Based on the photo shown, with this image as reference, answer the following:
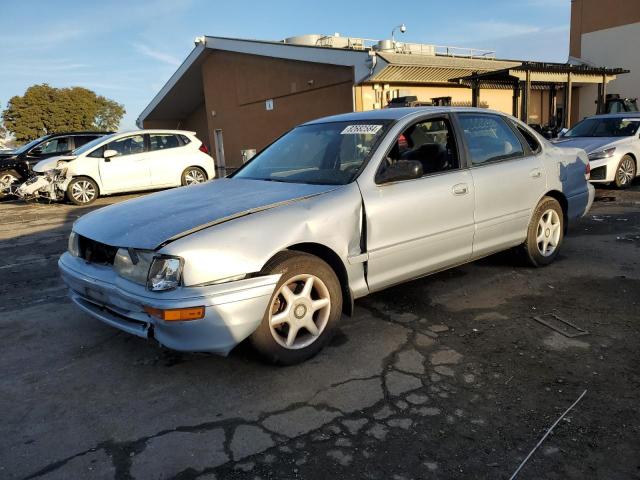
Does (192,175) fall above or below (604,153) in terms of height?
below

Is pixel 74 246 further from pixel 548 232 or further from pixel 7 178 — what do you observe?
A: pixel 7 178

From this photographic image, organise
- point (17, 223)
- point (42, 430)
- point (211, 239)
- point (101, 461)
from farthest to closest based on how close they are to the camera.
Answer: point (17, 223) → point (211, 239) → point (42, 430) → point (101, 461)

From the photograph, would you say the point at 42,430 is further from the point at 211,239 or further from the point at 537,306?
the point at 537,306

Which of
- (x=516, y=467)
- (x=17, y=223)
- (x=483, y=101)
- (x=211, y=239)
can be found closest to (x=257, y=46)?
(x=483, y=101)

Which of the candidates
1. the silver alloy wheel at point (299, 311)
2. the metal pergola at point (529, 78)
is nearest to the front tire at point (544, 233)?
the silver alloy wheel at point (299, 311)

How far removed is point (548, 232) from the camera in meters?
5.18

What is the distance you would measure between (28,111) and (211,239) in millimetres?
57639

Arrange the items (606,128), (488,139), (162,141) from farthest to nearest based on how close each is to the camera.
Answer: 1. (162,141)
2. (606,128)
3. (488,139)

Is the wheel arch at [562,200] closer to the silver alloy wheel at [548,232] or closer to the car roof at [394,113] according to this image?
the silver alloy wheel at [548,232]

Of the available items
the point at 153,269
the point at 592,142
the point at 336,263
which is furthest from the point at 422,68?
the point at 153,269

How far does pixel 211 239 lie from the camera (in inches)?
116

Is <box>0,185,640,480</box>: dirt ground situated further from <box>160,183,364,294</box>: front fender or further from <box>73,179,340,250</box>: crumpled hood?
<box>73,179,340,250</box>: crumpled hood

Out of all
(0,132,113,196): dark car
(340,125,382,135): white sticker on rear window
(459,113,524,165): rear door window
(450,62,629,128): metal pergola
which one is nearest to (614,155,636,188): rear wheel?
(450,62,629,128): metal pergola

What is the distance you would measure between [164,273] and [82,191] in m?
10.2
